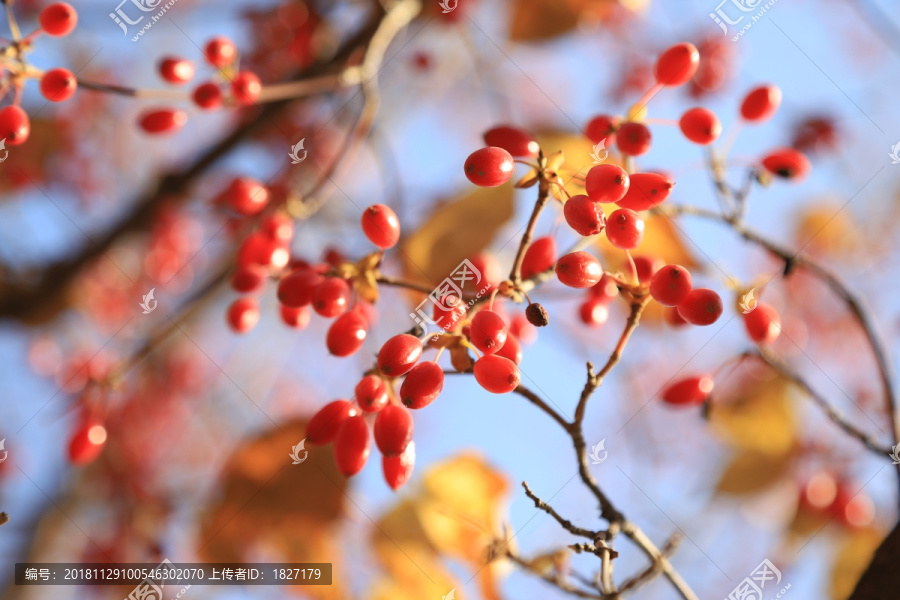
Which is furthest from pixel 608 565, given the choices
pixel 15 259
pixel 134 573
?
pixel 15 259

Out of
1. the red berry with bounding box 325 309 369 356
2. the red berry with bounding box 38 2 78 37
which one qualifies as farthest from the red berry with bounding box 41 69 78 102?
the red berry with bounding box 325 309 369 356

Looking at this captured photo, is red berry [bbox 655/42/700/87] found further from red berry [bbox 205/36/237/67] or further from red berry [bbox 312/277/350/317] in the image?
red berry [bbox 205/36/237/67]

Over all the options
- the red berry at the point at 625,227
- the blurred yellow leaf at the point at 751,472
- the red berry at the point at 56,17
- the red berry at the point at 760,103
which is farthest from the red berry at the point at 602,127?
the blurred yellow leaf at the point at 751,472

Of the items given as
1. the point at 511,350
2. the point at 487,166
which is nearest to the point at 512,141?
the point at 487,166

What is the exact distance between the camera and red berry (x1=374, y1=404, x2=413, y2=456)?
1.04 metres

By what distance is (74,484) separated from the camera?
11.0 feet

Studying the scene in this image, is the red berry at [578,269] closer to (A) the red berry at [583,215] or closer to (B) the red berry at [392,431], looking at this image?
(A) the red berry at [583,215]

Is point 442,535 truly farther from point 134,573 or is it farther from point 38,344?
point 38,344

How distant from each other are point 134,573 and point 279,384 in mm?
2218

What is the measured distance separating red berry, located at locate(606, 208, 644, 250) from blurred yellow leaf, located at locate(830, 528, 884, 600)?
4.97ft

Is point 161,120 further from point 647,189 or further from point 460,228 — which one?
point 647,189

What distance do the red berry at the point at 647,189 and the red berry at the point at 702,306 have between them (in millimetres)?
174

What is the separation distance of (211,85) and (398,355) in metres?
1.06

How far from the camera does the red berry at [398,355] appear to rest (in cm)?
99
